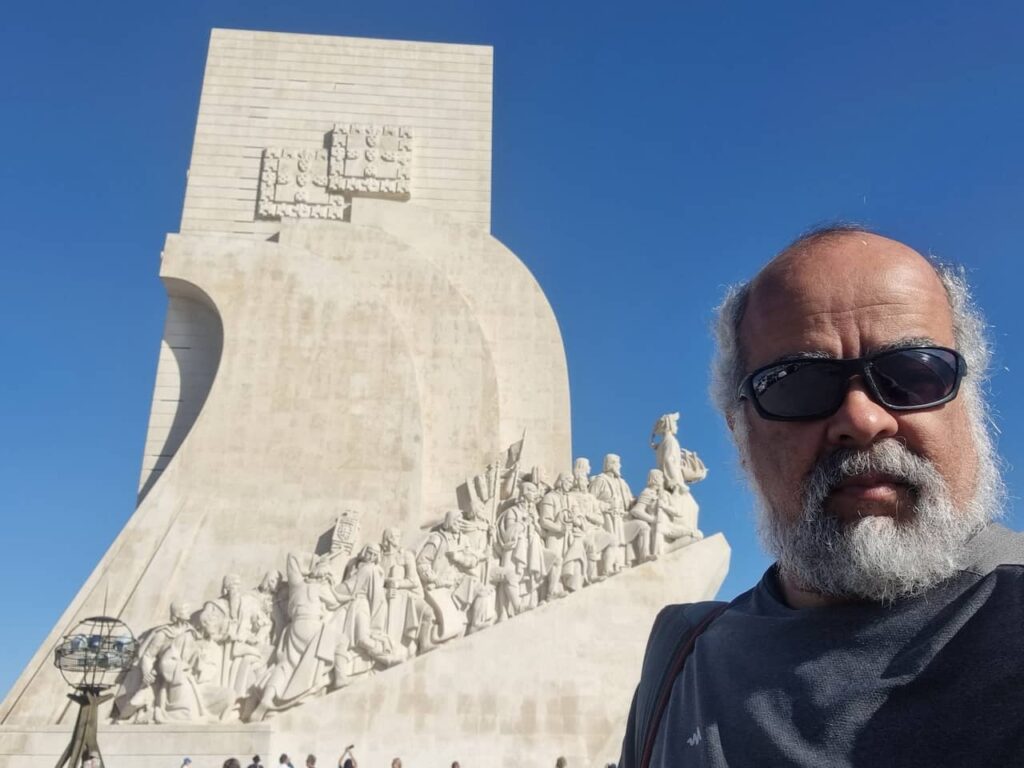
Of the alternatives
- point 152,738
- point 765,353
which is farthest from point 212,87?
point 765,353

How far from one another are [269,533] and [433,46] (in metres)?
7.99

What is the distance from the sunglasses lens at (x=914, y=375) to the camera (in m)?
0.72

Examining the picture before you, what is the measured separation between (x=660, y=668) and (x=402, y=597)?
22.1 feet

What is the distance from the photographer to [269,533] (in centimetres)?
867

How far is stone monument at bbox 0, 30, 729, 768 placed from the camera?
22.2 ft

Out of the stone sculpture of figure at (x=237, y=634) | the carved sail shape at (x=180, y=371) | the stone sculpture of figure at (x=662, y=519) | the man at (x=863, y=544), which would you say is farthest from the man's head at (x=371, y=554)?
the man at (x=863, y=544)

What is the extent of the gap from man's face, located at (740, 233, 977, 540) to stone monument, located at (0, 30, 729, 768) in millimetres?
6537

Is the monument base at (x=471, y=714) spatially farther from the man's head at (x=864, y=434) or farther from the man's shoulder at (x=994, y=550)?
the man's shoulder at (x=994, y=550)

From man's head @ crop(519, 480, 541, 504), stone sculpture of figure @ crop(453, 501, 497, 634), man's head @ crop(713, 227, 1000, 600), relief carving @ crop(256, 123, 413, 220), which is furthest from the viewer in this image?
relief carving @ crop(256, 123, 413, 220)

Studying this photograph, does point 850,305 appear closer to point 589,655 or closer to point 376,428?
point 589,655

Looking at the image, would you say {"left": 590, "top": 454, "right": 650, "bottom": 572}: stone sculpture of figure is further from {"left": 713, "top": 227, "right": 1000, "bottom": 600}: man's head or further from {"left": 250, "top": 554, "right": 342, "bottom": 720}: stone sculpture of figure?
{"left": 713, "top": 227, "right": 1000, "bottom": 600}: man's head

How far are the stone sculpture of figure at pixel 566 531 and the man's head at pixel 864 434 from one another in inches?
269

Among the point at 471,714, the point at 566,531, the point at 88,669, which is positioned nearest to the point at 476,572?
the point at 566,531

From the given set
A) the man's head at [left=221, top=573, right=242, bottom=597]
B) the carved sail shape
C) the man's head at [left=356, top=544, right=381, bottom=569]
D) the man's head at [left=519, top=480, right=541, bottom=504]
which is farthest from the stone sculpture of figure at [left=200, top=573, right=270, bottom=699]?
the carved sail shape
